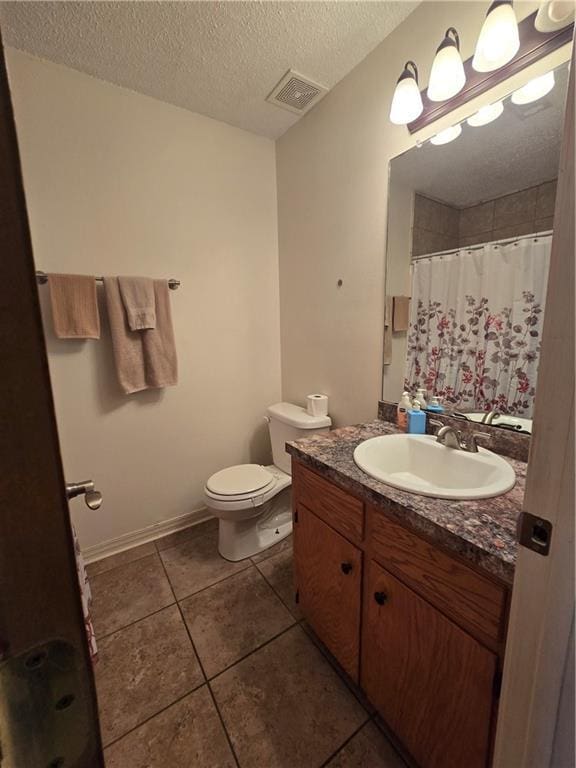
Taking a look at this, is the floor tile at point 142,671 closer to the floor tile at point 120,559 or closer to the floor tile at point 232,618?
the floor tile at point 232,618

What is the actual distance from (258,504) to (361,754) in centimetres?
93

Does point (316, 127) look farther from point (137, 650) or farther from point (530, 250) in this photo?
point (137, 650)

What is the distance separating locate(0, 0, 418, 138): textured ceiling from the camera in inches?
46.9

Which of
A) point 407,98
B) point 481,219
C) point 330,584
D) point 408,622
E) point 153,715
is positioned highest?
point 407,98

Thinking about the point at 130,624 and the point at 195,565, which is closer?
the point at 130,624

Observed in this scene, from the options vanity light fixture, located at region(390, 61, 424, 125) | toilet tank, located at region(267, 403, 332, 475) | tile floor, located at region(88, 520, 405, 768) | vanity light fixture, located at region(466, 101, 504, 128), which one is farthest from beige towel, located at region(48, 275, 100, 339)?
vanity light fixture, located at region(466, 101, 504, 128)

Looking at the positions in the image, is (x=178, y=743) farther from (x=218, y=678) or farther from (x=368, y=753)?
(x=368, y=753)

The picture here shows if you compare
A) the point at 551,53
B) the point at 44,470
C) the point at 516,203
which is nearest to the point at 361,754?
the point at 44,470

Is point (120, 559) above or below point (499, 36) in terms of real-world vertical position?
below

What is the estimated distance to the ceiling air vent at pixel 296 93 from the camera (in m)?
1.51

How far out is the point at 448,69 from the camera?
3.37 feet

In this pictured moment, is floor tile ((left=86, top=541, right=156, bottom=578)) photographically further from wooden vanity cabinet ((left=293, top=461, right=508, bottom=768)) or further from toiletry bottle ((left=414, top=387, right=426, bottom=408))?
toiletry bottle ((left=414, top=387, right=426, bottom=408))

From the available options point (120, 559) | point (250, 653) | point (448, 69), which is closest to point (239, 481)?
point (250, 653)

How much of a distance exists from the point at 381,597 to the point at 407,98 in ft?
5.59
